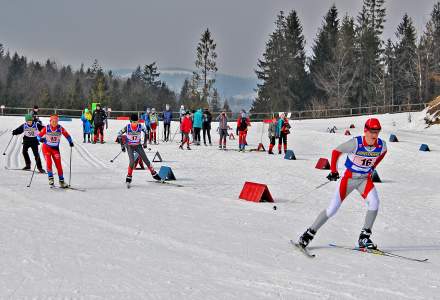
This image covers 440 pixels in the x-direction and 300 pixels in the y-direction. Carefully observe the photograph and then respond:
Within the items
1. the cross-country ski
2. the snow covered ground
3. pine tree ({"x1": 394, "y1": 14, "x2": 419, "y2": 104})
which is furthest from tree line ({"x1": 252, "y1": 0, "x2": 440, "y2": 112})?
the snow covered ground

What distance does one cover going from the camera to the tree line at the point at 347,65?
62969 millimetres

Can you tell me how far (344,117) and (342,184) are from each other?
42.2m

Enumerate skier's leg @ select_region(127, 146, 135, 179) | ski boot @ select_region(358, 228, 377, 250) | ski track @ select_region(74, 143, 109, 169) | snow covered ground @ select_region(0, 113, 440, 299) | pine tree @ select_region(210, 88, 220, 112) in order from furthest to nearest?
pine tree @ select_region(210, 88, 220, 112) < ski track @ select_region(74, 143, 109, 169) < skier's leg @ select_region(127, 146, 135, 179) < ski boot @ select_region(358, 228, 377, 250) < snow covered ground @ select_region(0, 113, 440, 299)

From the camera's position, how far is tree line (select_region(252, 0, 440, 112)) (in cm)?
6297

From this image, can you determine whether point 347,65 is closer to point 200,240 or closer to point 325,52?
point 325,52

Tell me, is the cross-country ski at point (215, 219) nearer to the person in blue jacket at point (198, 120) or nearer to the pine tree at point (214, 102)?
the person in blue jacket at point (198, 120)

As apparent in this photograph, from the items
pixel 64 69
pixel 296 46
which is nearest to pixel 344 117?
pixel 296 46

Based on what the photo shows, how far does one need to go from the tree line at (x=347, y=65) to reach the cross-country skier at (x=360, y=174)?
55091 mm

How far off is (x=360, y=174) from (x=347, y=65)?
198 ft

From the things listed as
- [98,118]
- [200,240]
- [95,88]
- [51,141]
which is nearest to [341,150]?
[200,240]

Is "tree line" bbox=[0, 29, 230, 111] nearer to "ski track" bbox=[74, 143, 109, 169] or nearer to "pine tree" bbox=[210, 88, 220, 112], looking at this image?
"pine tree" bbox=[210, 88, 220, 112]

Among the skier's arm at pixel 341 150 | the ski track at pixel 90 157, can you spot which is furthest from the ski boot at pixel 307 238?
the ski track at pixel 90 157

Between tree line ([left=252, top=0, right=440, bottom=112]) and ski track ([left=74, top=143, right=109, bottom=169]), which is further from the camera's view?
tree line ([left=252, top=0, right=440, bottom=112])

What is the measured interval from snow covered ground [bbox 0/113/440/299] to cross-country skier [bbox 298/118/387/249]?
1.13ft
